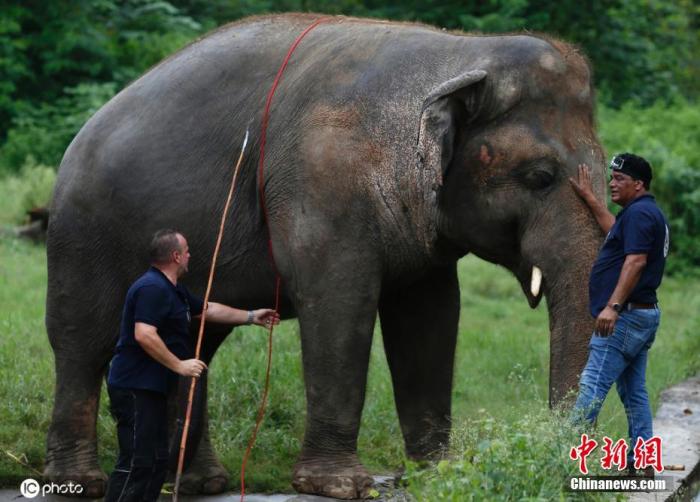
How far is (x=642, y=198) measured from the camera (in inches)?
266

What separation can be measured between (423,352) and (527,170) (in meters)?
1.32

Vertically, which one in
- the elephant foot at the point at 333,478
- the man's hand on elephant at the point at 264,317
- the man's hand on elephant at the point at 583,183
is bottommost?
the elephant foot at the point at 333,478

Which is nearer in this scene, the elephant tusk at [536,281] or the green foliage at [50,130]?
the elephant tusk at [536,281]

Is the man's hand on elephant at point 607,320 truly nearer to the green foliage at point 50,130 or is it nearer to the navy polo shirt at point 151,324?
the navy polo shirt at point 151,324

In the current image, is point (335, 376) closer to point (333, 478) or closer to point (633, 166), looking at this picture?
point (333, 478)

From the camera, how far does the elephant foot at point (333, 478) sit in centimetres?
688

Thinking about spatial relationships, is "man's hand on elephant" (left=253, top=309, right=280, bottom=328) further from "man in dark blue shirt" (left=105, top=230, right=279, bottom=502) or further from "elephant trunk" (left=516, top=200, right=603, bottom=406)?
"elephant trunk" (left=516, top=200, right=603, bottom=406)

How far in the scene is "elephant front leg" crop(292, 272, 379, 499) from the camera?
22.4 ft

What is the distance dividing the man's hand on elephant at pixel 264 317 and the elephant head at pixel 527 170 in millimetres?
952

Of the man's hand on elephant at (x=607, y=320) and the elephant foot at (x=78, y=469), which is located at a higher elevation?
the man's hand on elephant at (x=607, y=320)

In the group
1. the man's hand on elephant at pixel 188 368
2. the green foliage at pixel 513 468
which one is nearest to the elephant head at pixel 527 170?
the green foliage at pixel 513 468

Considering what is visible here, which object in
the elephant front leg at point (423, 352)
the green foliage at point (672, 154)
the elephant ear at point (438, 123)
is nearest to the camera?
the elephant ear at point (438, 123)

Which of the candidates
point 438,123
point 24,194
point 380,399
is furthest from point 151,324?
point 24,194

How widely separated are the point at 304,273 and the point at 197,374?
0.94 m
